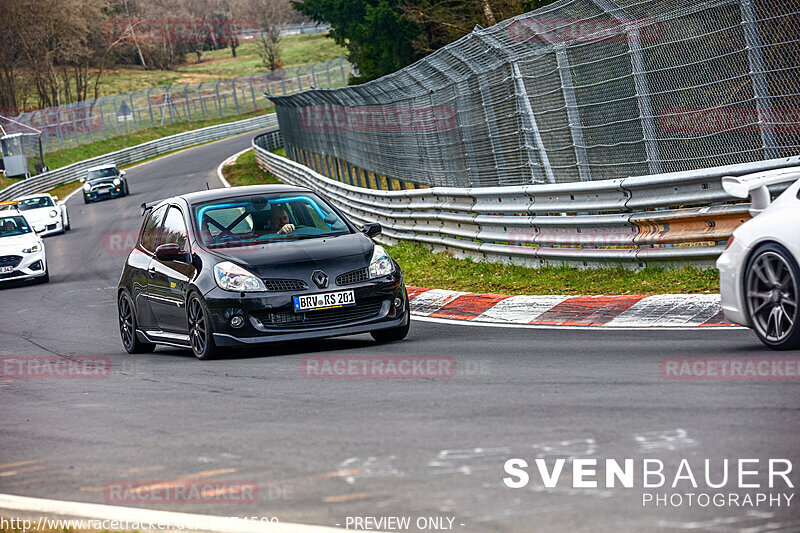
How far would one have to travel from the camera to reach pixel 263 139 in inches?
2012

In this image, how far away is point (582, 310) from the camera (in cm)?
1020

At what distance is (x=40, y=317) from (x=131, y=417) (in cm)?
1000

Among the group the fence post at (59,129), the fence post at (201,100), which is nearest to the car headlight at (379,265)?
the fence post at (59,129)

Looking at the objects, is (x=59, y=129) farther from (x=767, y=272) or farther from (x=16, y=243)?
(x=767, y=272)

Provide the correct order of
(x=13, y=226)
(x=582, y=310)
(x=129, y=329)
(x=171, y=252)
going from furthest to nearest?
1. (x=13, y=226)
2. (x=129, y=329)
3. (x=582, y=310)
4. (x=171, y=252)

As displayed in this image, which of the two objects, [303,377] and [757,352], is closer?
[757,352]

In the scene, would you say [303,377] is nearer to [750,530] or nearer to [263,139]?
[750,530]

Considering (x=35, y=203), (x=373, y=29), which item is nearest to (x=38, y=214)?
(x=35, y=203)

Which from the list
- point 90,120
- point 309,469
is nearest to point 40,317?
point 309,469
